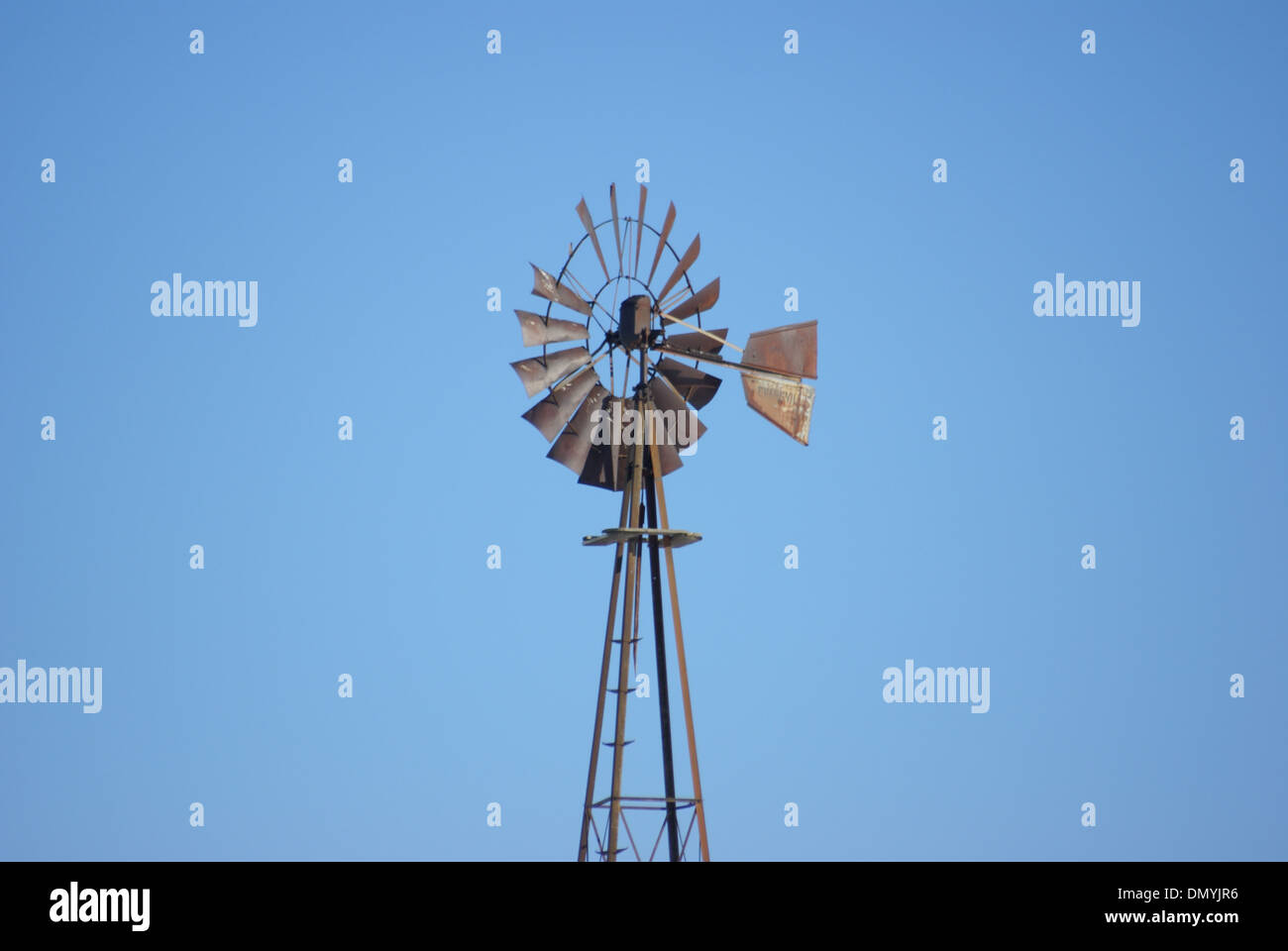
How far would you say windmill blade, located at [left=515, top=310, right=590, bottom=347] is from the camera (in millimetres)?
16156

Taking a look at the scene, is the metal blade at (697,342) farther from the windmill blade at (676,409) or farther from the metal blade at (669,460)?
the metal blade at (669,460)

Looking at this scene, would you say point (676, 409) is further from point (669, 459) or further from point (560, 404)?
point (560, 404)

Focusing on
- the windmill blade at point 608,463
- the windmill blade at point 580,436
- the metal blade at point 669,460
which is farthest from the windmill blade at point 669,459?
the windmill blade at point 580,436

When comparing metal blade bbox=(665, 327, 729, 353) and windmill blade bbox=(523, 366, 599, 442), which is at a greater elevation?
metal blade bbox=(665, 327, 729, 353)

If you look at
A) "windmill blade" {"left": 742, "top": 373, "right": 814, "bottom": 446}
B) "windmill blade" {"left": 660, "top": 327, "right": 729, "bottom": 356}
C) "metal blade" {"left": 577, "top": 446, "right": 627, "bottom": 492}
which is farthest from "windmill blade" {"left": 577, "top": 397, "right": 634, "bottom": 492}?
"windmill blade" {"left": 742, "top": 373, "right": 814, "bottom": 446}

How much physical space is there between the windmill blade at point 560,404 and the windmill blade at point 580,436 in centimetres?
6

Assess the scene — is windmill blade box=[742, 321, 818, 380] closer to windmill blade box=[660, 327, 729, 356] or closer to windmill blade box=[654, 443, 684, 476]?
windmill blade box=[660, 327, 729, 356]

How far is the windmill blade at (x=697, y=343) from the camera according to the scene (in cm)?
1652

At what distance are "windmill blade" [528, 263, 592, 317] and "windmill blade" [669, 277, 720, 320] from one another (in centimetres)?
83
